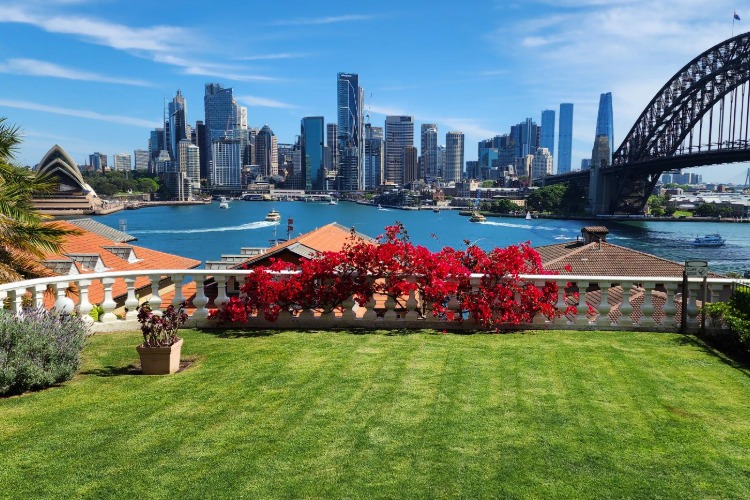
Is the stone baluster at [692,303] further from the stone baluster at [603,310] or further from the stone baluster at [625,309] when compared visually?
the stone baluster at [603,310]

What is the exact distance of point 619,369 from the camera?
22.9ft

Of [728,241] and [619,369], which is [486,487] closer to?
[619,369]

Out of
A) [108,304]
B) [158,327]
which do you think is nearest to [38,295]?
[108,304]

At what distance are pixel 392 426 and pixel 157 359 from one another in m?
2.99

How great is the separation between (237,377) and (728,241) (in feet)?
411

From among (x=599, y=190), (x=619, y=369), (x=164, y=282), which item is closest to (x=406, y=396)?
(x=619, y=369)

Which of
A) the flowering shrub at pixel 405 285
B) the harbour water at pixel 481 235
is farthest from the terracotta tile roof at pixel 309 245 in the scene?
the harbour water at pixel 481 235

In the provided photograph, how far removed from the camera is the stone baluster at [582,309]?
9117mm

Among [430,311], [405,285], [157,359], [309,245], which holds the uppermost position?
[405,285]

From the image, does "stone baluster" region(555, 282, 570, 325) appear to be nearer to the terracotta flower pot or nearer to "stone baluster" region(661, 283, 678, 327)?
"stone baluster" region(661, 283, 678, 327)

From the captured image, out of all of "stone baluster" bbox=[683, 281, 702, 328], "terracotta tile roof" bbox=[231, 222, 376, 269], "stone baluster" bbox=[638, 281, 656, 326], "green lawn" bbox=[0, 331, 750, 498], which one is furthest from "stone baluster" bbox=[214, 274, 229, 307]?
"terracotta tile roof" bbox=[231, 222, 376, 269]

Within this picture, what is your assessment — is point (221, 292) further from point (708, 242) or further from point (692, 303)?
point (708, 242)

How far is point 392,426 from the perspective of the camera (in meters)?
5.34

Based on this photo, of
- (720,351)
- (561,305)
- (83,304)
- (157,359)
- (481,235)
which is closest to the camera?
(157,359)
